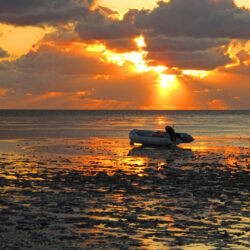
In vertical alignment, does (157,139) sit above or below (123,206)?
above

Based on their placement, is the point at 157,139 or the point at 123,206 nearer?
the point at 123,206

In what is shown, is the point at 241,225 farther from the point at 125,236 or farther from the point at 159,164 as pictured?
the point at 159,164

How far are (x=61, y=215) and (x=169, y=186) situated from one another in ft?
24.6

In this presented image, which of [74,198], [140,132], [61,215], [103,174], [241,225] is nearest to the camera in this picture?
[241,225]

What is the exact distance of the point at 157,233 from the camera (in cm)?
1319

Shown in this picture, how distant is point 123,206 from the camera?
660 inches

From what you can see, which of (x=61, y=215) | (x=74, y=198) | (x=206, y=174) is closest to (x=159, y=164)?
(x=206, y=174)

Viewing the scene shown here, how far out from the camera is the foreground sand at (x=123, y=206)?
12.6 m

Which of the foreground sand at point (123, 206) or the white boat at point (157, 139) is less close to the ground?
the white boat at point (157, 139)

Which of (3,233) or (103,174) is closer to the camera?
(3,233)

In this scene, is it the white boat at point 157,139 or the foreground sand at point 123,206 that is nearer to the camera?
the foreground sand at point 123,206

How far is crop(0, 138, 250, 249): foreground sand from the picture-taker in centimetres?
1259

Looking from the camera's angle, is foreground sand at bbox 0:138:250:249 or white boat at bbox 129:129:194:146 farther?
white boat at bbox 129:129:194:146

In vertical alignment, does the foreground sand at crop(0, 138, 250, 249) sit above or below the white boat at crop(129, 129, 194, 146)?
below
